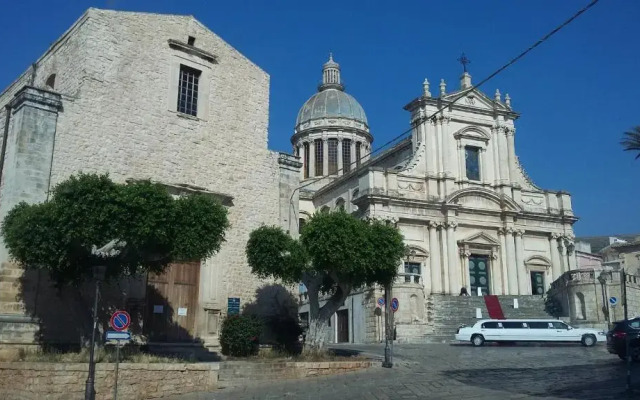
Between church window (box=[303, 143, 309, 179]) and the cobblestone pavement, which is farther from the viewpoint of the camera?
church window (box=[303, 143, 309, 179])

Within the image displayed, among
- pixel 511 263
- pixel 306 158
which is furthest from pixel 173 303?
pixel 306 158

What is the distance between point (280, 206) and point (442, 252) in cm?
1803

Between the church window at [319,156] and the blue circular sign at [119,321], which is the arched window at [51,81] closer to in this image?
the blue circular sign at [119,321]

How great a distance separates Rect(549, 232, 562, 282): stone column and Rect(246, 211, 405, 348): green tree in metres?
24.9

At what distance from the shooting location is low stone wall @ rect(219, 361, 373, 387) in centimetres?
1566

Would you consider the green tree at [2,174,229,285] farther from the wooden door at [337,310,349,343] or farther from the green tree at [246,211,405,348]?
the wooden door at [337,310,349,343]

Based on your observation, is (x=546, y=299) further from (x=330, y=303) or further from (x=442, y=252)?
(x=330, y=303)

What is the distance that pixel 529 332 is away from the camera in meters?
25.5

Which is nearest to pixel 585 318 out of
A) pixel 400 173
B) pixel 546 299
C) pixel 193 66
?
pixel 546 299

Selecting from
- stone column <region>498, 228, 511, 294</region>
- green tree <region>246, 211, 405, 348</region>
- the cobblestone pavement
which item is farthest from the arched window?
stone column <region>498, 228, 511, 294</region>

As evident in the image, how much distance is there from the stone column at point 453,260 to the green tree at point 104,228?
79.8 feet

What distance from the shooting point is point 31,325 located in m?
16.5

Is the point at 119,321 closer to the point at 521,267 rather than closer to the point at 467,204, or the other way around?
the point at 467,204

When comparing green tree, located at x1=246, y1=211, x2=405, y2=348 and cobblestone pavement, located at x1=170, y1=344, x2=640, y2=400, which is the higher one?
green tree, located at x1=246, y1=211, x2=405, y2=348
